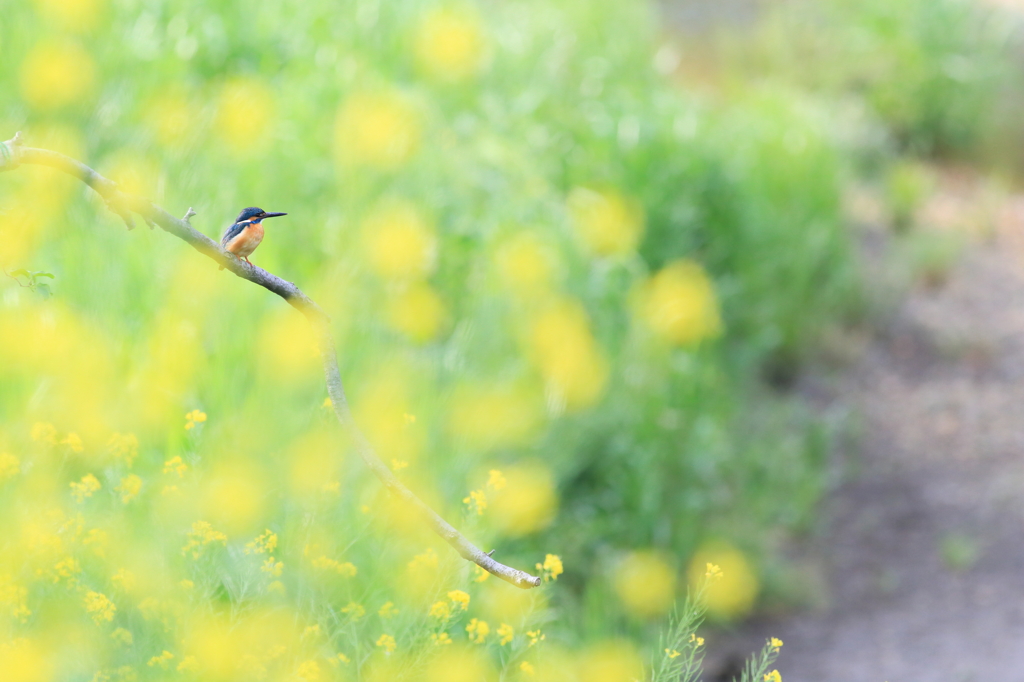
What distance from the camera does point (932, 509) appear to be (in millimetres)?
Answer: 4977

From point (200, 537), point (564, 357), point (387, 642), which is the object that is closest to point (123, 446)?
point (200, 537)

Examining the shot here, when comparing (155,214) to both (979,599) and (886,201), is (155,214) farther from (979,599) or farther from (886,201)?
(886,201)

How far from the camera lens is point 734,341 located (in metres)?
5.32

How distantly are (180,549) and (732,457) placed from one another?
3.20 meters

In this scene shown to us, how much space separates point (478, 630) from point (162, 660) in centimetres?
42

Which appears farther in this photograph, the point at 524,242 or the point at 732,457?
the point at 732,457

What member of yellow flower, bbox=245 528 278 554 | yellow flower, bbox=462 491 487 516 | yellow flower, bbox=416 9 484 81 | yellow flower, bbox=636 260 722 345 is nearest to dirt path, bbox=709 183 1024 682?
yellow flower, bbox=636 260 722 345

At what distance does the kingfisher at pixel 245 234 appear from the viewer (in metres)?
0.93

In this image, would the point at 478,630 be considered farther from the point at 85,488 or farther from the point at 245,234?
the point at 245,234

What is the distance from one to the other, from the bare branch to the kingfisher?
3.4 inches

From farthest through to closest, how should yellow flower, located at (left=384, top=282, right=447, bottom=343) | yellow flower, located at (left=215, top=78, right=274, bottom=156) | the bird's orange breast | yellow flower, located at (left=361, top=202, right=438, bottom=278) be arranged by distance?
yellow flower, located at (left=215, top=78, right=274, bottom=156)
yellow flower, located at (left=384, top=282, right=447, bottom=343)
yellow flower, located at (left=361, top=202, right=438, bottom=278)
the bird's orange breast

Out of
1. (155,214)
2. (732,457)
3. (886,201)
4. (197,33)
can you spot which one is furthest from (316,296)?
(886,201)

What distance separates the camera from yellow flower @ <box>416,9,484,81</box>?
3449mm

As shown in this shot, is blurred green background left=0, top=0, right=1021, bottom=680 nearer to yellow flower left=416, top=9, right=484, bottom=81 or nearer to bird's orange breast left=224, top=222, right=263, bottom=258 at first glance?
yellow flower left=416, top=9, right=484, bottom=81
